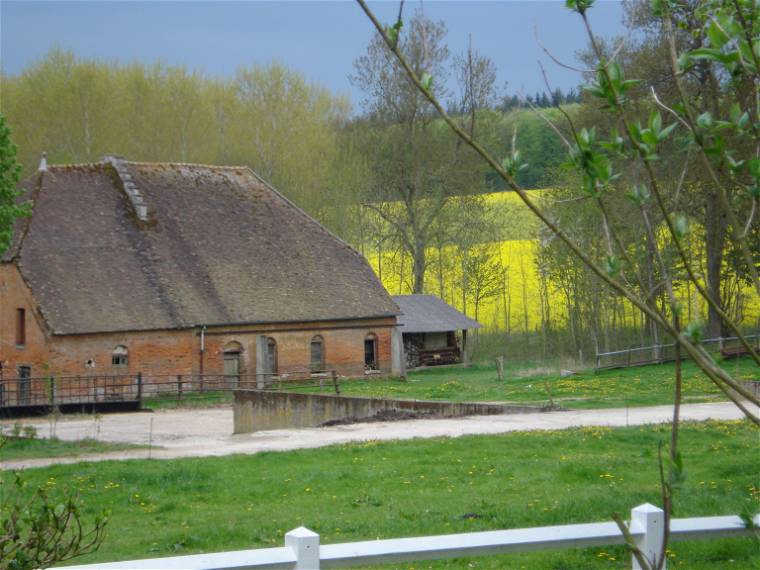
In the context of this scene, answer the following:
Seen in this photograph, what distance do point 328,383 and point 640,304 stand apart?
41.9 m

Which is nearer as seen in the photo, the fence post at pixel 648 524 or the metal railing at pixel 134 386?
the fence post at pixel 648 524

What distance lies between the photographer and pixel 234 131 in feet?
234

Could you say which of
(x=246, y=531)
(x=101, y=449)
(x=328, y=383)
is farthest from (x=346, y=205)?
(x=246, y=531)

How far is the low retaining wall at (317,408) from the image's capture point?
83.7ft

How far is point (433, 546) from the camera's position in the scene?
19.4ft

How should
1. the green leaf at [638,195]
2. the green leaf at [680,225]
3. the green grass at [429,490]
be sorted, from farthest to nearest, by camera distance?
the green grass at [429,490]
the green leaf at [638,195]
the green leaf at [680,225]

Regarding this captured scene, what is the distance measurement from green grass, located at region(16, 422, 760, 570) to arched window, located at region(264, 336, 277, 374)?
26689 millimetres

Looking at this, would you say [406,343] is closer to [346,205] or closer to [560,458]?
[346,205]

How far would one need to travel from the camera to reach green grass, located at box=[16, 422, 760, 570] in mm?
10711

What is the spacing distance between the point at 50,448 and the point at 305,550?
59.1ft

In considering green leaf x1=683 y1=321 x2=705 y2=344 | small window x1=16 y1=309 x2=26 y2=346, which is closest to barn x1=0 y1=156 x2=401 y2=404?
small window x1=16 y1=309 x2=26 y2=346

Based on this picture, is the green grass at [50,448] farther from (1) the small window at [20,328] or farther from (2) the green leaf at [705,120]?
(2) the green leaf at [705,120]

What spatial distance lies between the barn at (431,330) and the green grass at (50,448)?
101ft

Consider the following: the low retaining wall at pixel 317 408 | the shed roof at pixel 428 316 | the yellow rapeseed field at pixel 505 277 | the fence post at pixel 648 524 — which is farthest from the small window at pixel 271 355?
the fence post at pixel 648 524
